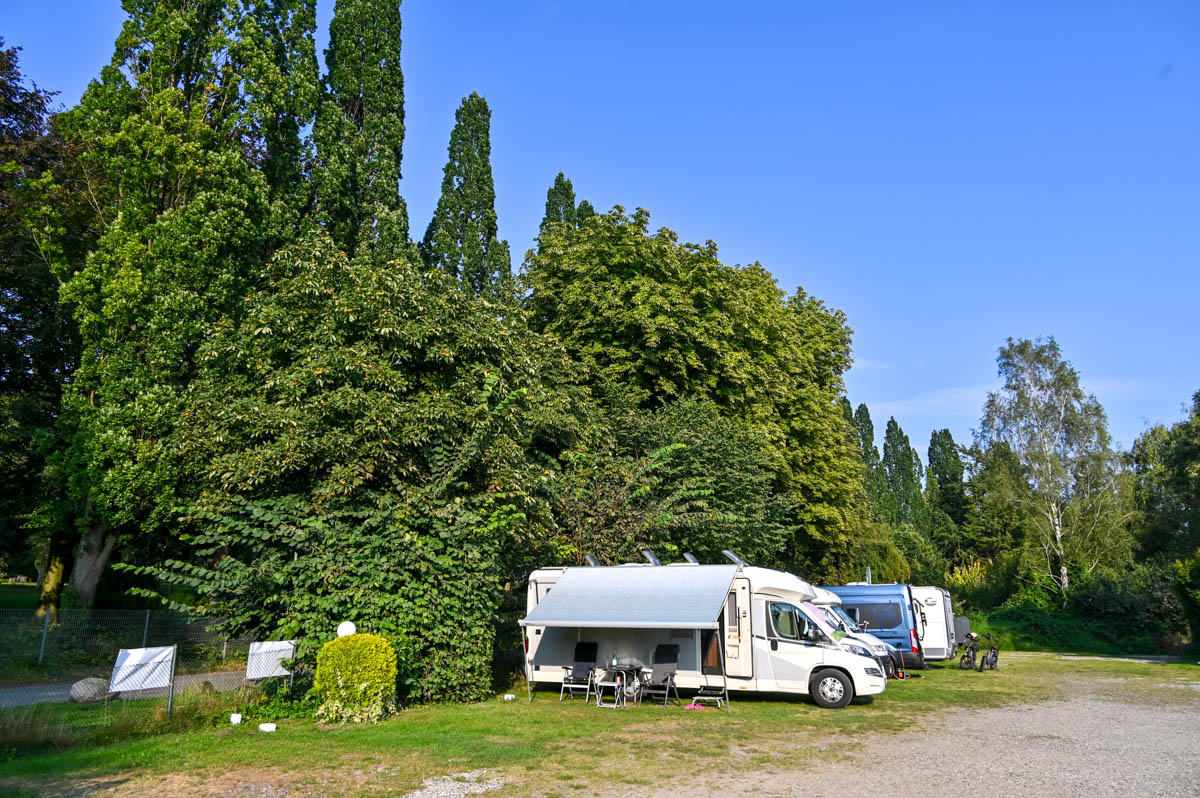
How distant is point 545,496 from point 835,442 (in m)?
21.6

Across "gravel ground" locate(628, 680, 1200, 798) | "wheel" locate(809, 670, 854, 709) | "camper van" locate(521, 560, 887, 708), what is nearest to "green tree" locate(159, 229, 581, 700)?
"camper van" locate(521, 560, 887, 708)

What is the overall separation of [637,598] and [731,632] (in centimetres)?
200

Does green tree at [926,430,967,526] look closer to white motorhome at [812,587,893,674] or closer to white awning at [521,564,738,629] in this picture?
white motorhome at [812,587,893,674]

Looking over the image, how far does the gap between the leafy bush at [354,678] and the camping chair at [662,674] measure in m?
4.80

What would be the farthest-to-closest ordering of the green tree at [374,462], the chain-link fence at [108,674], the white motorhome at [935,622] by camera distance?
the white motorhome at [935,622]
the green tree at [374,462]
the chain-link fence at [108,674]

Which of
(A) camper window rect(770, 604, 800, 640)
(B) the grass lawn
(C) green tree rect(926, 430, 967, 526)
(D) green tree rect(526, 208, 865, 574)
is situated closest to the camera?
(B) the grass lawn

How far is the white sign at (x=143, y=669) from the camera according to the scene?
10.6m

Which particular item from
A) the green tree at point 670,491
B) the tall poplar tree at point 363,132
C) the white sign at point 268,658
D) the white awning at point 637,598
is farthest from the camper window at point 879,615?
the tall poplar tree at point 363,132

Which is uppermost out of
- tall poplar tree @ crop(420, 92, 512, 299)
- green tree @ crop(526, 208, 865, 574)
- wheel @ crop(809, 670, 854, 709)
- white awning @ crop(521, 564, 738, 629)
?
tall poplar tree @ crop(420, 92, 512, 299)

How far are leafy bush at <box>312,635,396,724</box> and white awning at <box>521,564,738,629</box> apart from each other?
2792 mm

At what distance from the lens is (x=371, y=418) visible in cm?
1417

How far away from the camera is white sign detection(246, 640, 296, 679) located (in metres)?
12.2

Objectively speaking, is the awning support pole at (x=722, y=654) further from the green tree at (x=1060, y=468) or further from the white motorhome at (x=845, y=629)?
the green tree at (x=1060, y=468)

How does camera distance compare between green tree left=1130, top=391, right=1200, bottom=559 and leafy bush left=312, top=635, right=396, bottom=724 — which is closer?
leafy bush left=312, top=635, right=396, bottom=724
